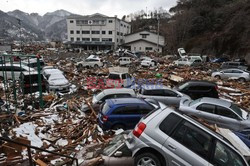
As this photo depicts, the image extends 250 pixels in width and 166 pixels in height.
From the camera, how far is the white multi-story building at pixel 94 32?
59419 millimetres

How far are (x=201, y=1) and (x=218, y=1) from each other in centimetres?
417

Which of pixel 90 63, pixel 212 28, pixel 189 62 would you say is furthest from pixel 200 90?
pixel 212 28

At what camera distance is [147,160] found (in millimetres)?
4207

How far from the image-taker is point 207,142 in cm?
401

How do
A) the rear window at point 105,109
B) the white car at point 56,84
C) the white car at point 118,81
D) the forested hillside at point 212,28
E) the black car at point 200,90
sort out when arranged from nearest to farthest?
the rear window at point 105,109 < the black car at point 200,90 < the white car at point 56,84 < the white car at point 118,81 < the forested hillside at point 212,28

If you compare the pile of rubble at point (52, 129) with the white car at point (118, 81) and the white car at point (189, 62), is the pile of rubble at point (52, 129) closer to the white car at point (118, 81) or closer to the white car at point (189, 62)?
the white car at point (118, 81)

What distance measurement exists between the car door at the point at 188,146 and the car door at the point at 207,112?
465 centimetres

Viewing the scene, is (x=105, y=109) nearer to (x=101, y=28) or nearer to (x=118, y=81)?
(x=118, y=81)

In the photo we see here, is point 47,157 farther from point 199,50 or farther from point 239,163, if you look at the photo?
point 199,50

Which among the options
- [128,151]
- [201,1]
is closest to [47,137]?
[128,151]

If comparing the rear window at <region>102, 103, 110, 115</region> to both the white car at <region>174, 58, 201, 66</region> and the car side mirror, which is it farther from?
the white car at <region>174, 58, 201, 66</region>

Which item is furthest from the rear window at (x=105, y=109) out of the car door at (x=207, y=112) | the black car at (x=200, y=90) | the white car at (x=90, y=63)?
the white car at (x=90, y=63)

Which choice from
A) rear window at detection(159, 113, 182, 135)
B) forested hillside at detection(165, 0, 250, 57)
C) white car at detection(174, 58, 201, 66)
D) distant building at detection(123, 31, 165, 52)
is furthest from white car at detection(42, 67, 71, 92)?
distant building at detection(123, 31, 165, 52)

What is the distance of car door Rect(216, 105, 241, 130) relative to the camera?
7.86 metres
